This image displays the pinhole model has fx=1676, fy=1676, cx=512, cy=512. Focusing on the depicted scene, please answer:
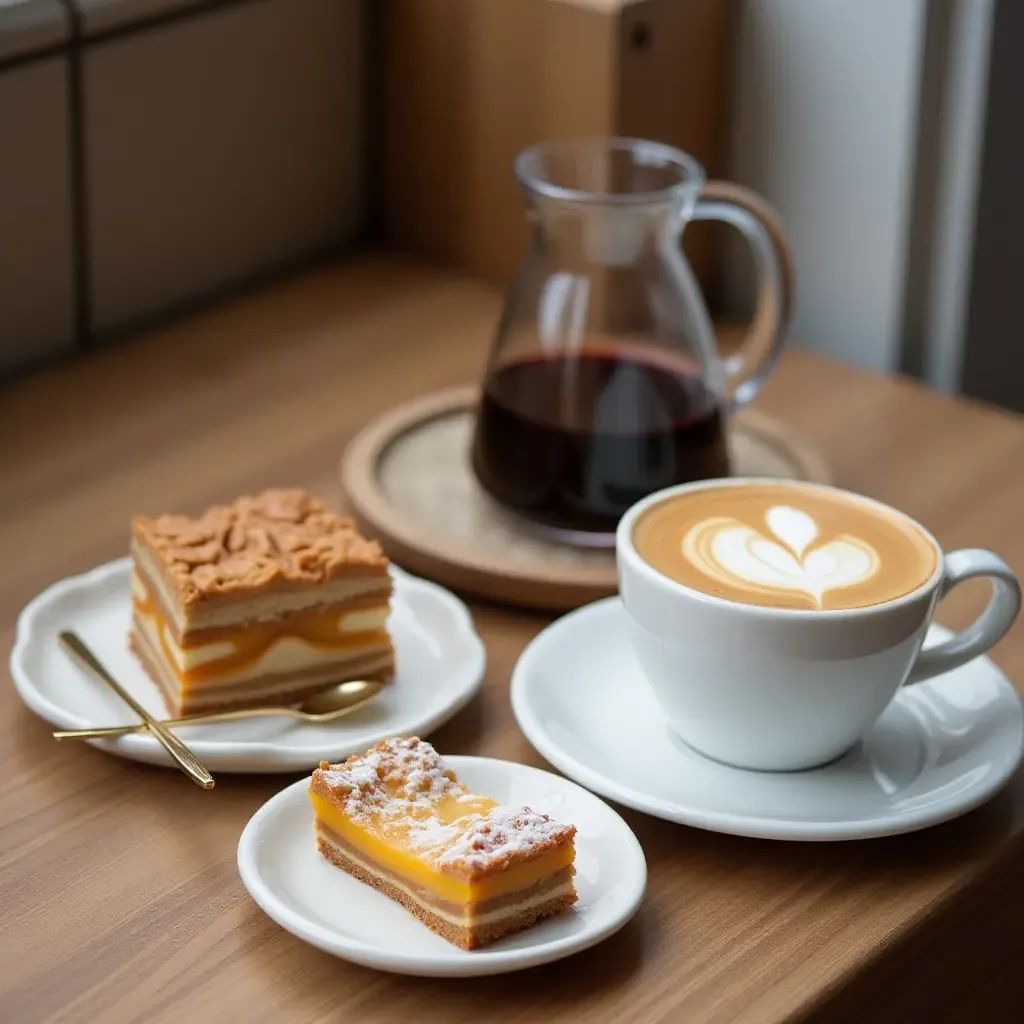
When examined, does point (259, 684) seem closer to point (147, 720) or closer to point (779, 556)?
point (147, 720)

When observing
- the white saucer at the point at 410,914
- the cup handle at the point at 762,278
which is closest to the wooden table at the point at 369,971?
the white saucer at the point at 410,914

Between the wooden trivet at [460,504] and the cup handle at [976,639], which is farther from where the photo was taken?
the wooden trivet at [460,504]

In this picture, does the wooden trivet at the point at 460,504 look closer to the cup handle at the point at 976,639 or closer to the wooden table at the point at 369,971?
the wooden table at the point at 369,971

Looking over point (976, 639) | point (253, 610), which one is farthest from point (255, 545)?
point (976, 639)

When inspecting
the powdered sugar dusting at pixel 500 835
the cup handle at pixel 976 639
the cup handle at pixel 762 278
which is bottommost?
the powdered sugar dusting at pixel 500 835

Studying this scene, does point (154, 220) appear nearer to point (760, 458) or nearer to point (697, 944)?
point (760, 458)

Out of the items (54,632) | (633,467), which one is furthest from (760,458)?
(54,632)

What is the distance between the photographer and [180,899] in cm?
70

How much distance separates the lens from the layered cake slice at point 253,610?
79 centimetres

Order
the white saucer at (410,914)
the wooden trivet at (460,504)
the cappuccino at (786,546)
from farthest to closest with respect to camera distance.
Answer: the wooden trivet at (460,504), the cappuccino at (786,546), the white saucer at (410,914)

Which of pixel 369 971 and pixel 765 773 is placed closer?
pixel 369 971

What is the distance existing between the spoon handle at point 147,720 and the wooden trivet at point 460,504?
196 mm

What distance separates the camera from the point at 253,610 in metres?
0.81

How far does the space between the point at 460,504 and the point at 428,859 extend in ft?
1.26
